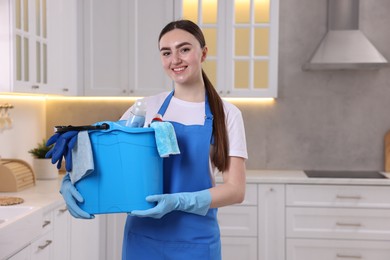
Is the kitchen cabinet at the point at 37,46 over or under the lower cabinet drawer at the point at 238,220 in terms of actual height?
over

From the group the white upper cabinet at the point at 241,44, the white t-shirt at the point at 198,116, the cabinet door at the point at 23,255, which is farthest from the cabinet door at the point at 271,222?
the white t-shirt at the point at 198,116

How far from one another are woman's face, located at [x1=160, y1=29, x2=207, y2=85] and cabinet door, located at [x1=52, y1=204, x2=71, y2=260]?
1.40 metres

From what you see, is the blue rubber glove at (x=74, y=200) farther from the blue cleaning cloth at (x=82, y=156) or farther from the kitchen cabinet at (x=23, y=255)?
the kitchen cabinet at (x=23, y=255)

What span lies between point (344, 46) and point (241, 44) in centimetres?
71

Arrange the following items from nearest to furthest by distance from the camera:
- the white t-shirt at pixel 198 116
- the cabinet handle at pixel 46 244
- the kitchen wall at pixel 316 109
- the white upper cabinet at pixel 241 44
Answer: the white t-shirt at pixel 198 116 < the cabinet handle at pixel 46 244 < the white upper cabinet at pixel 241 44 < the kitchen wall at pixel 316 109

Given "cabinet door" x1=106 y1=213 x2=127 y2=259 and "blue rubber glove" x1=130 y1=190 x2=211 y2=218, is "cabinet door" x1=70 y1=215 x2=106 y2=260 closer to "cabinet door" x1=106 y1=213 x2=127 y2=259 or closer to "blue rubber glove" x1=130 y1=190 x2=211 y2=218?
"cabinet door" x1=106 y1=213 x2=127 y2=259

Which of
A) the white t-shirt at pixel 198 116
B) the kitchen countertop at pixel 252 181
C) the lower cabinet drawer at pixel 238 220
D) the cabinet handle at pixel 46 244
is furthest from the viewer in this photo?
the lower cabinet drawer at pixel 238 220

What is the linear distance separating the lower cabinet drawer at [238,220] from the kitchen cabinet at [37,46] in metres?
1.35

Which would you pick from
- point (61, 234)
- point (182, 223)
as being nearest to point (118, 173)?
point (182, 223)

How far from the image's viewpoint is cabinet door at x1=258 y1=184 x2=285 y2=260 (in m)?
3.87

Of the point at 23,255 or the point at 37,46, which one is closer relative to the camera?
the point at 23,255

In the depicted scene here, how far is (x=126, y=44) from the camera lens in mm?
4086

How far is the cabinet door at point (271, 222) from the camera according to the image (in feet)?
12.7

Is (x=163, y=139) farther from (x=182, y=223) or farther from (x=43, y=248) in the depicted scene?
(x=43, y=248)
